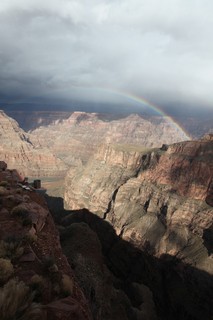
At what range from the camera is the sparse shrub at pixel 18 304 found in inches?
332

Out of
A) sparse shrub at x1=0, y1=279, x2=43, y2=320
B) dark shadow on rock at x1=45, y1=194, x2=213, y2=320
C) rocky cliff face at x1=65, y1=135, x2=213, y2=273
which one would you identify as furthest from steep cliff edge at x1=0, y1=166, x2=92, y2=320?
rocky cliff face at x1=65, y1=135, x2=213, y2=273

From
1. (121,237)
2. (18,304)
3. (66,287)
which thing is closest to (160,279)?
(121,237)

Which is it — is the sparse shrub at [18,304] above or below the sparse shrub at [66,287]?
above

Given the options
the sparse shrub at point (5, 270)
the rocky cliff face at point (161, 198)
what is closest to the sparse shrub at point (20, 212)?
the sparse shrub at point (5, 270)

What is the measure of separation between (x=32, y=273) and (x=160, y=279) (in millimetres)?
64215

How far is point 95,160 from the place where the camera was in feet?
552

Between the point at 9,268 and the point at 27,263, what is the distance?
158 cm

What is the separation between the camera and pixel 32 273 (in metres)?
11.8

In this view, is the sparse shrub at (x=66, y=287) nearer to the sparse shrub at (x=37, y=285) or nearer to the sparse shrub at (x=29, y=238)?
the sparse shrub at (x=37, y=285)

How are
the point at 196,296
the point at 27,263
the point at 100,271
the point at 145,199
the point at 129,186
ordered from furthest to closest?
1. the point at 129,186
2. the point at 145,199
3. the point at 196,296
4. the point at 100,271
5. the point at 27,263

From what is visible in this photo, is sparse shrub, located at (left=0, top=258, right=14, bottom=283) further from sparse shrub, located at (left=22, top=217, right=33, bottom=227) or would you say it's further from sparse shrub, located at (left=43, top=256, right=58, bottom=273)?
sparse shrub, located at (left=22, top=217, right=33, bottom=227)

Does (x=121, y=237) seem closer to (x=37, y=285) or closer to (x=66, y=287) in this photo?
(x=66, y=287)

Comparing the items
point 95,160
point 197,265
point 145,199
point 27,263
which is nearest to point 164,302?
A: point 197,265

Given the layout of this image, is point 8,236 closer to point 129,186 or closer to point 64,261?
point 64,261
